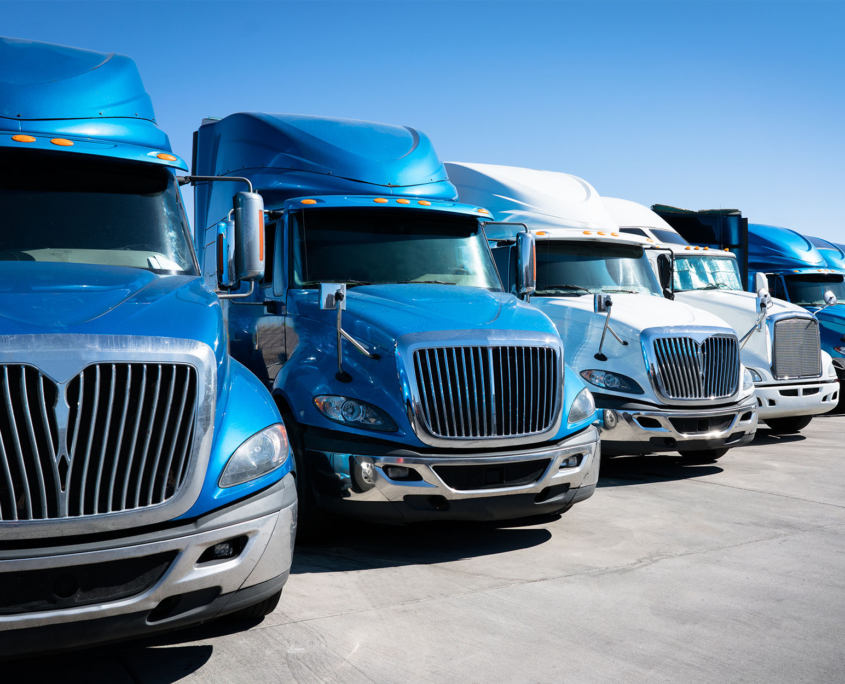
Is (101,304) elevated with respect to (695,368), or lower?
elevated

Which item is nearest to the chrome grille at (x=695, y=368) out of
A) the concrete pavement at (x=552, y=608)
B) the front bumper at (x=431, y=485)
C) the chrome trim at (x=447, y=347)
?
the concrete pavement at (x=552, y=608)

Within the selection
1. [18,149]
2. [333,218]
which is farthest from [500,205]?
[18,149]

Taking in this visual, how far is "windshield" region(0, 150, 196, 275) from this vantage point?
465 centimetres

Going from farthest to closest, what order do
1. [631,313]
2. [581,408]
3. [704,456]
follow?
[704,456], [631,313], [581,408]

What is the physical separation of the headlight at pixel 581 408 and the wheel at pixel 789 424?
20.4 feet

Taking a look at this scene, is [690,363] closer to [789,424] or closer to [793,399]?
[793,399]

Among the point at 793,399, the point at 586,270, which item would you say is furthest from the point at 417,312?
the point at 793,399

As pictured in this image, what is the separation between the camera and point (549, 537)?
599cm

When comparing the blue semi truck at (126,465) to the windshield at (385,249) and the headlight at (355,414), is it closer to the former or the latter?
the headlight at (355,414)

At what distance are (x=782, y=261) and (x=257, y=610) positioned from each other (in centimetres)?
1406

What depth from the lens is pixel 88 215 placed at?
486 centimetres

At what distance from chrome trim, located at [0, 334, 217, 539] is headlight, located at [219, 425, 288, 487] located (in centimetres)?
13

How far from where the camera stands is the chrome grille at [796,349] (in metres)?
10.1

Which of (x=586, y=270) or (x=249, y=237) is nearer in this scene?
(x=249, y=237)
